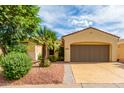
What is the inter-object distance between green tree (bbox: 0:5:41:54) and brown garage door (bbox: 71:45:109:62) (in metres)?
10.6

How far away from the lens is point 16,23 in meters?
14.0

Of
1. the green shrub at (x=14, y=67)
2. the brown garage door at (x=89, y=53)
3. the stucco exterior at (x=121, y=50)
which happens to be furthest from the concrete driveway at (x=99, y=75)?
the stucco exterior at (x=121, y=50)

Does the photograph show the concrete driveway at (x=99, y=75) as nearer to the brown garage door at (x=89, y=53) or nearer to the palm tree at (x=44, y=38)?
the palm tree at (x=44, y=38)

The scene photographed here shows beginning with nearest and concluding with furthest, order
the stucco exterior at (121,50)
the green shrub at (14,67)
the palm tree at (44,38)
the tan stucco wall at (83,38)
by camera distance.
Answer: the green shrub at (14,67) → the palm tree at (44,38) → the tan stucco wall at (83,38) → the stucco exterior at (121,50)

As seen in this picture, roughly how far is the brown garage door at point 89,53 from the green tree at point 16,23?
10630 mm

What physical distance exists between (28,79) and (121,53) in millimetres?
19232

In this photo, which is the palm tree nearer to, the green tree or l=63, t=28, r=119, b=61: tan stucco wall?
the green tree

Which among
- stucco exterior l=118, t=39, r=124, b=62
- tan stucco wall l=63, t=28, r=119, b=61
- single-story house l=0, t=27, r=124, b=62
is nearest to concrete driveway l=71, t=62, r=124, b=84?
tan stucco wall l=63, t=28, r=119, b=61

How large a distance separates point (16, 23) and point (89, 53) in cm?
1435

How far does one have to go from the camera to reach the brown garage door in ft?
86.7

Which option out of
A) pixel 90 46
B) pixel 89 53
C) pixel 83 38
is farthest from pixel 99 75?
pixel 90 46

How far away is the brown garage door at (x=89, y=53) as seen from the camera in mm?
26422

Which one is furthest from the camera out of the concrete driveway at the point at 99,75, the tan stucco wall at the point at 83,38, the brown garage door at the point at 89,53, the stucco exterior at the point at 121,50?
the stucco exterior at the point at 121,50
